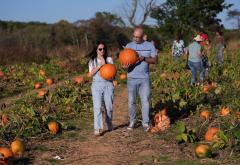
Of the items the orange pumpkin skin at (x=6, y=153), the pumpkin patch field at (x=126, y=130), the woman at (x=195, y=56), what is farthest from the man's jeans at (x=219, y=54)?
the orange pumpkin skin at (x=6, y=153)

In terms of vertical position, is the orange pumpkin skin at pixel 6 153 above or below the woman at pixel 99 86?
below

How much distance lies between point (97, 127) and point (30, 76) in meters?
9.43

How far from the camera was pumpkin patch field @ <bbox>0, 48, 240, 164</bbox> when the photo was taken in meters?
6.13

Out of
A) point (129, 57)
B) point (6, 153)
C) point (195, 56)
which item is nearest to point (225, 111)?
point (129, 57)

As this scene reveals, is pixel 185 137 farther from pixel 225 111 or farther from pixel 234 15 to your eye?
pixel 234 15

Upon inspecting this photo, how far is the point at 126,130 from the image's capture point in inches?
306

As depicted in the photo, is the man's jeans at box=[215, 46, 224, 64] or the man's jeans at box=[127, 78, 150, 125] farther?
the man's jeans at box=[215, 46, 224, 64]

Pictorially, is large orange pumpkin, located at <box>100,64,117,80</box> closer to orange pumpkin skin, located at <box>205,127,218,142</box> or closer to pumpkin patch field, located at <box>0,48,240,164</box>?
pumpkin patch field, located at <box>0,48,240,164</box>

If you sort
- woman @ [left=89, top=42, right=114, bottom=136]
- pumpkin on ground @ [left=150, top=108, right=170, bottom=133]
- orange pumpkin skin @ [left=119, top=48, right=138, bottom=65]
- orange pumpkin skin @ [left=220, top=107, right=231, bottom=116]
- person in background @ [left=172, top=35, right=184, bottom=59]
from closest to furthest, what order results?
orange pumpkin skin @ [left=119, top=48, right=138, bottom=65] → woman @ [left=89, top=42, right=114, bottom=136] → pumpkin on ground @ [left=150, top=108, right=170, bottom=133] → orange pumpkin skin @ [left=220, top=107, right=231, bottom=116] → person in background @ [left=172, top=35, right=184, bottom=59]

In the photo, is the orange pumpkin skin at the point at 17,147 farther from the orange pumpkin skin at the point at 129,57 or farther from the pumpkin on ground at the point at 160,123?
the pumpkin on ground at the point at 160,123

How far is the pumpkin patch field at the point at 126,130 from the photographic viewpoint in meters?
6.13

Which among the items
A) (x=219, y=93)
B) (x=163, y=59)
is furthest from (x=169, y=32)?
(x=219, y=93)

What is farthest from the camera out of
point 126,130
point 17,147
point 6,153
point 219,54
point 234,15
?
point 234,15

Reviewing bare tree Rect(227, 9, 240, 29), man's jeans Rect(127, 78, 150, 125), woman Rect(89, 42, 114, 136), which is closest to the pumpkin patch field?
woman Rect(89, 42, 114, 136)
